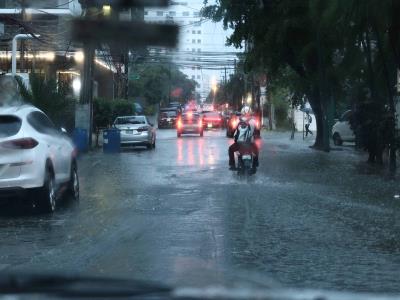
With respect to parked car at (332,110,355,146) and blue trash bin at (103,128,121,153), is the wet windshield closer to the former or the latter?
blue trash bin at (103,128,121,153)

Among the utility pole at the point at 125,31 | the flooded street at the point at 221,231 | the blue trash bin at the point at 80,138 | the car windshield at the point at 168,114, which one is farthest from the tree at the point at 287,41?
the car windshield at the point at 168,114

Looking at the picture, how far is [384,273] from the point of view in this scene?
25.5 ft

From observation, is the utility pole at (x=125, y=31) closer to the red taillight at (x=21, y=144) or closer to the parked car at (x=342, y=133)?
the red taillight at (x=21, y=144)

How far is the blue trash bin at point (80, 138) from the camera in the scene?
28.0 meters

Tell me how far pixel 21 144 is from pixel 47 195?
1.09 m

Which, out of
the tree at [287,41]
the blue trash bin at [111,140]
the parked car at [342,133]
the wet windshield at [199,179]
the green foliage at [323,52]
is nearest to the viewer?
the wet windshield at [199,179]

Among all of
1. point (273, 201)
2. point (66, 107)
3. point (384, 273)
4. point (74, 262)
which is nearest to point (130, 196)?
point (273, 201)

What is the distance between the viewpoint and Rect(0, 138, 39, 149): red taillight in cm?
1144

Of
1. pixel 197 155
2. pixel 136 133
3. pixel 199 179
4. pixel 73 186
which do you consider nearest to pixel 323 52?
pixel 197 155

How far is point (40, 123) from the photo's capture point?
1284 centimetres

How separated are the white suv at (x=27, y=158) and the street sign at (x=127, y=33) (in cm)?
616

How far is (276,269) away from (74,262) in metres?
2.28

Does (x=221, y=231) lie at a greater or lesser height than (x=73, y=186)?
lesser

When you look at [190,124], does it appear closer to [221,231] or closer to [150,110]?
[221,231]
